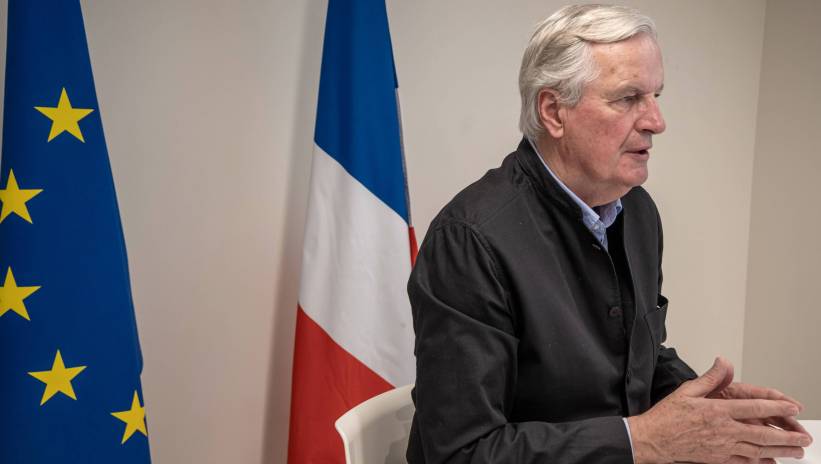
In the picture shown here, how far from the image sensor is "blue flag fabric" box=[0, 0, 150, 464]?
1724mm

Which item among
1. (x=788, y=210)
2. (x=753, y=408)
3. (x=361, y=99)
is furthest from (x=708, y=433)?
(x=788, y=210)

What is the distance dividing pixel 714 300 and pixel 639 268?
4.90 feet

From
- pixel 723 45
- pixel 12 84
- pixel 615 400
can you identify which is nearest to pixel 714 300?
pixel 723 45

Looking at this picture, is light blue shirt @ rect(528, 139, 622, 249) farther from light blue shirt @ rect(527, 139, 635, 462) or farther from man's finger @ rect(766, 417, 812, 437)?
man's finger @ rect(766, 417, 812, 437)

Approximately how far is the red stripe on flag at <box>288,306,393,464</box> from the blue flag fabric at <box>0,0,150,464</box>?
53 cm

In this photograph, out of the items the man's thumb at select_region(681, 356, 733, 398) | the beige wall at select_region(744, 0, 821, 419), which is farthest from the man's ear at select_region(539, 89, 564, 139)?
the beige wall at select_region(744, 0, 821, 419)

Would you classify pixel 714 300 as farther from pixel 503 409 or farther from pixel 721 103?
pixel 503 409

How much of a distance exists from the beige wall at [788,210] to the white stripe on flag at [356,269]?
1487 millimetres

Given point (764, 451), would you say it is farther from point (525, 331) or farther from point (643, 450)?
point (525, 331)

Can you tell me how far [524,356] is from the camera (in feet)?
4.68

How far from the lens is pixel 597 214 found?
5.31 feet

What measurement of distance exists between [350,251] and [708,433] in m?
1.15

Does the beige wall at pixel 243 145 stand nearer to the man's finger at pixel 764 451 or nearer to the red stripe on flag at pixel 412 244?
the red stripe on flag at pixel 412 244

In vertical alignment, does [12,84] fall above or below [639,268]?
above
